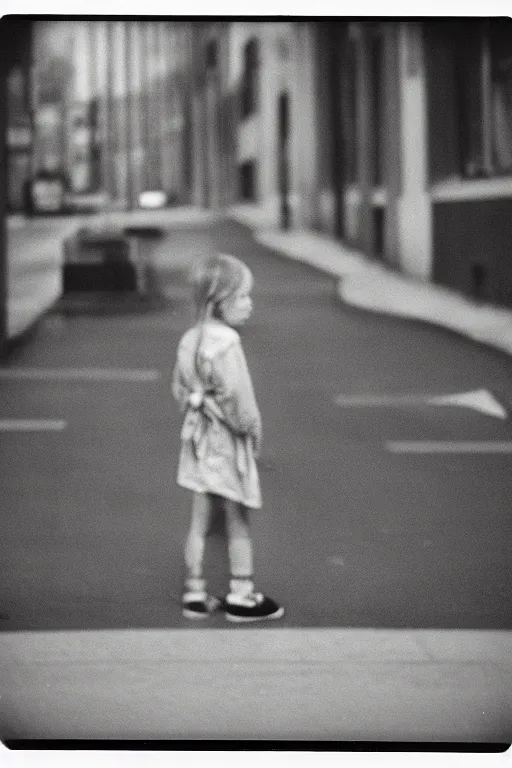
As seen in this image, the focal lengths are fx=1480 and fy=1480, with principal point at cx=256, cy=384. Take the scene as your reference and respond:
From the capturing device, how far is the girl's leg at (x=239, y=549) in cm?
505

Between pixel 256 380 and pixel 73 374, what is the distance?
0.69 metres

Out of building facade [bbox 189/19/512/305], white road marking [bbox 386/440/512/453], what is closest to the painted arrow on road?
white road marking [bbox 386/440/512/453]

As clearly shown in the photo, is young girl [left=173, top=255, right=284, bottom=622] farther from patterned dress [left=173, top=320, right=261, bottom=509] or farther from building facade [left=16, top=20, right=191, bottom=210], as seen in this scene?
building facade [left=16, top=20, right=191, bottom=210]

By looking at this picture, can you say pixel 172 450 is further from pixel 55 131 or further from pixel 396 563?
pixel 55 131

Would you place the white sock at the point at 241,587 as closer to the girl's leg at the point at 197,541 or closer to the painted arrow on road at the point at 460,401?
the girl's leg at the point at 197,541

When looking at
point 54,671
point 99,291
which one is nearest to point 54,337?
point 99,291

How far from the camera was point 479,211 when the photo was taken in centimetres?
569

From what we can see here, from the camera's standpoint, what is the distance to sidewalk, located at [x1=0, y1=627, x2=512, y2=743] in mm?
4965

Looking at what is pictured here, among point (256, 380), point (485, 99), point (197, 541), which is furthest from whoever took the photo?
point (485, 99)

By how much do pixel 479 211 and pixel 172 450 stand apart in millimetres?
1523

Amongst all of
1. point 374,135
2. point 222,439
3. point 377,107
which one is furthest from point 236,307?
point 377,107

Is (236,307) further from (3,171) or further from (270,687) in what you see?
(270,687)

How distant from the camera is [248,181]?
5.63m

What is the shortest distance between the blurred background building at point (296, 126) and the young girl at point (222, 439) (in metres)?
0.65
